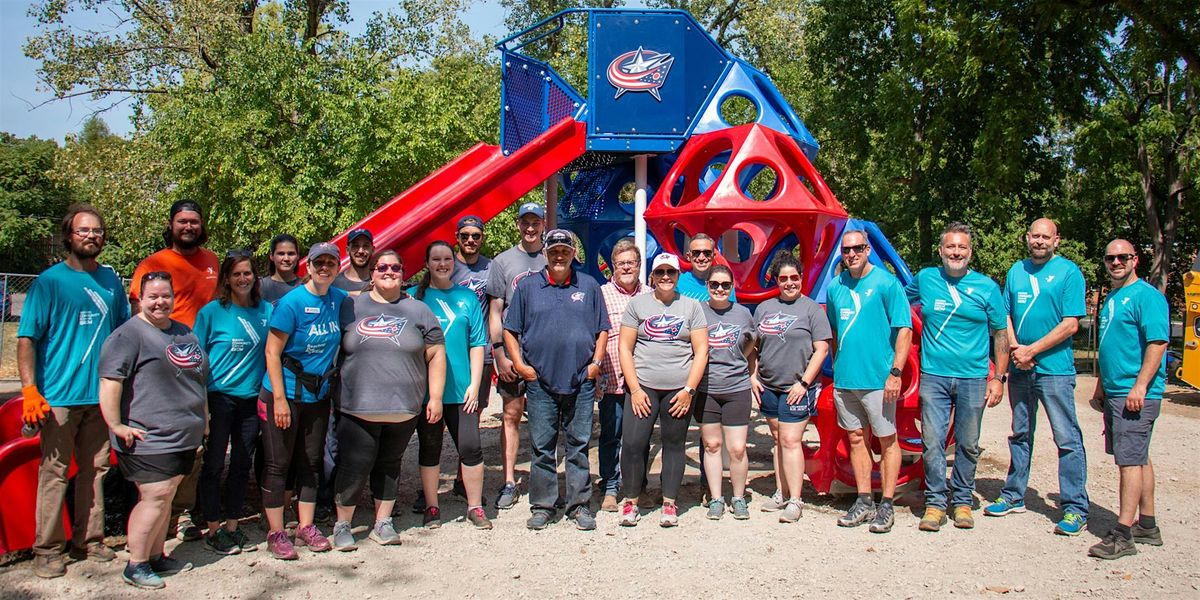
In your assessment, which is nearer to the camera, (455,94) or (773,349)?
(773,349)

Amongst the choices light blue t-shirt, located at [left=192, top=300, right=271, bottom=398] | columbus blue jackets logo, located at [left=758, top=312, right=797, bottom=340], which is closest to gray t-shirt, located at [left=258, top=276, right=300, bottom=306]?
light blue t-shirt, located at [left=192, top=300, right=271, bottom=398]

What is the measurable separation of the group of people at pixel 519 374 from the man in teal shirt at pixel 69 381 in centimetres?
1

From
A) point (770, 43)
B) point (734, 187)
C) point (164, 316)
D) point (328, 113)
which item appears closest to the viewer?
point (164, 316)

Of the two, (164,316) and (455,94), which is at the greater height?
(455,94)

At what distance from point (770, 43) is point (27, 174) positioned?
34.2 m

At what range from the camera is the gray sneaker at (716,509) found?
5613 millimetres

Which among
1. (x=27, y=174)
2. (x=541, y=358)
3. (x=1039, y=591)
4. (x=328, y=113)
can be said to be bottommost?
(x=1039, y=591)

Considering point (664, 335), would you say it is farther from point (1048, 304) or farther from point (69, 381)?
point (69, 381)

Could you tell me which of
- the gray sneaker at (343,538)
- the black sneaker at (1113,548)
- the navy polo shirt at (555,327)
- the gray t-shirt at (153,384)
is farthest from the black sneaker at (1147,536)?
the gray t-shirt at (153,384)

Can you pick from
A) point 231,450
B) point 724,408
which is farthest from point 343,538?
point 724,408

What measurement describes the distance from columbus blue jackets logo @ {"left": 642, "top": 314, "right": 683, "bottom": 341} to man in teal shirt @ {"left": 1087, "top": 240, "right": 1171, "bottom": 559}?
2.49 m

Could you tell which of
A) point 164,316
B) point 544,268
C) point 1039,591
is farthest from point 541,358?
point 1039,591

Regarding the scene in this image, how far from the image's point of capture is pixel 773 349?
18.4 feet

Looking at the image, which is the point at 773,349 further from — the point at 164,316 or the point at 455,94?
the point at 455,94
